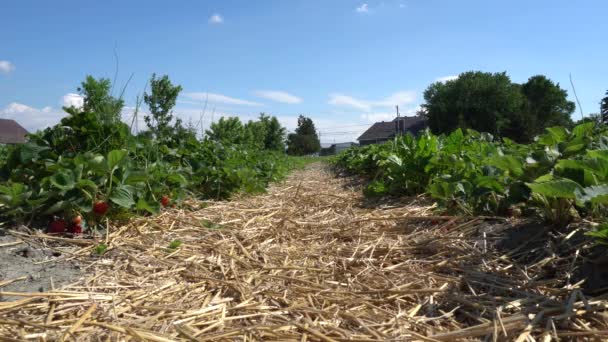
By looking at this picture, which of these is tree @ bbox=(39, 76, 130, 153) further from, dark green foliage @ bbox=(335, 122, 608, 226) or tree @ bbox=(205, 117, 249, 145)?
tree @ bbox=(205, 117, 249, 145)

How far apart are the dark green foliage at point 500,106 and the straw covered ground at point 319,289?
1745 inches

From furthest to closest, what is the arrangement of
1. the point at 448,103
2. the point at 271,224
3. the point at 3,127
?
the point at 448,103
the point at 3,127
the point at 271,224

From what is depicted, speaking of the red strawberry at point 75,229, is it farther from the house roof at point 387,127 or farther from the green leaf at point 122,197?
the house roof at point 387,127

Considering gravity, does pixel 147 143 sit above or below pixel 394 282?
above

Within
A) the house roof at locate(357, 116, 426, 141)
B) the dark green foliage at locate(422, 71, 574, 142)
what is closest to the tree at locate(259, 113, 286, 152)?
the dark green foliage at locate(422, 71, 574, 142)

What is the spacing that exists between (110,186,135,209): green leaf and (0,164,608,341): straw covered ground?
0.21 m

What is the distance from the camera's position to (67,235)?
241 centimetres

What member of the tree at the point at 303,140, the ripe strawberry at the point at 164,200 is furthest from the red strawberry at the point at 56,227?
the tree at the point at 303,140

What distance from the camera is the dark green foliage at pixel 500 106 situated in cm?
4509

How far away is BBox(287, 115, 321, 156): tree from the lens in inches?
2566

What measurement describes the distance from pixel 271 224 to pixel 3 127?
46.6 meters

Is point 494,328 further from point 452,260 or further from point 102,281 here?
point 102,281

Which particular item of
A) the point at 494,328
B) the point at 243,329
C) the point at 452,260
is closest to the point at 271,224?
the point at 452,260

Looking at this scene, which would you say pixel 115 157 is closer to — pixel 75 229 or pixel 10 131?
pixel 75 229
